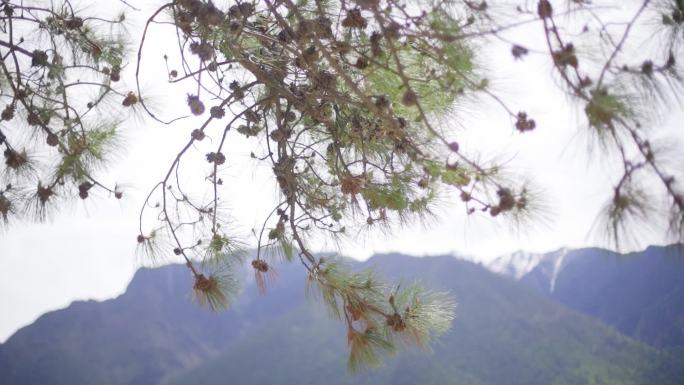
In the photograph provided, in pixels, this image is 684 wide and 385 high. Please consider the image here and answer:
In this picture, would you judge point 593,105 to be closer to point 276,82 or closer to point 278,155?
point 276,82

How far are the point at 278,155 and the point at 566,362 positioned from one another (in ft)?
95.6

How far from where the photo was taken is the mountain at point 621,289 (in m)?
27.6

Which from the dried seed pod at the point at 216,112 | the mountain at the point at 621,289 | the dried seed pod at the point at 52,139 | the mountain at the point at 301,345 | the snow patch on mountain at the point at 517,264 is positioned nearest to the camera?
the dried seed pod at the point at 216,112

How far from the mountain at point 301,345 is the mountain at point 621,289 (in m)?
3.33

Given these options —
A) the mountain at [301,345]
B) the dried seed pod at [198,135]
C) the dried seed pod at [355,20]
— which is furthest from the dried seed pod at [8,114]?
the mountain at [301,345]

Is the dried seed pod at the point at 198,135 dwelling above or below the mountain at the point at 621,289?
above

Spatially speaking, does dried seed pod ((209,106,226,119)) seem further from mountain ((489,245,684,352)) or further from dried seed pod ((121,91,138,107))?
mountain ((489,245,684,352))

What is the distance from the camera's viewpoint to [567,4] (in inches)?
41.3

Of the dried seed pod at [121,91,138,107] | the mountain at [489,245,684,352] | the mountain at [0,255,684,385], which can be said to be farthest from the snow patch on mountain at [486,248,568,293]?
the dried seed pod at [121,91,138,107]

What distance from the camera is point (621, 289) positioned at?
37625mm

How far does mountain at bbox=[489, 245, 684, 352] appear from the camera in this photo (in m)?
27.6

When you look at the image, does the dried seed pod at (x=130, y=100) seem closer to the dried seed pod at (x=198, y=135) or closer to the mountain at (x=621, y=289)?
the dried seed pod at (x=198, y=135)

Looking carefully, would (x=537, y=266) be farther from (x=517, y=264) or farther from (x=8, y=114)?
(x=8, y=114)

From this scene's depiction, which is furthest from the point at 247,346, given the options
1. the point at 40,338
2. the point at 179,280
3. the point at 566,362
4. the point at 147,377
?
the point at 566,362
